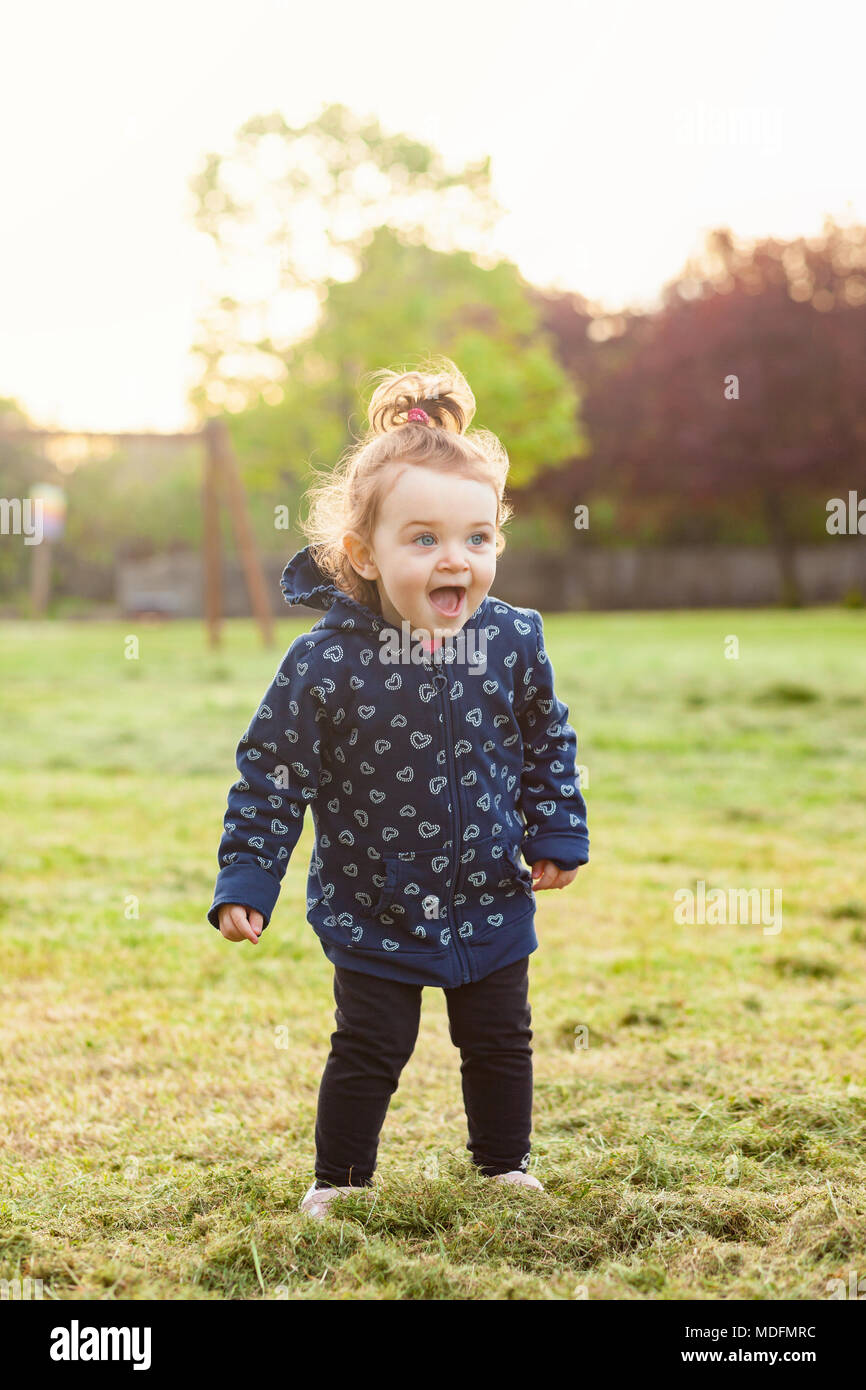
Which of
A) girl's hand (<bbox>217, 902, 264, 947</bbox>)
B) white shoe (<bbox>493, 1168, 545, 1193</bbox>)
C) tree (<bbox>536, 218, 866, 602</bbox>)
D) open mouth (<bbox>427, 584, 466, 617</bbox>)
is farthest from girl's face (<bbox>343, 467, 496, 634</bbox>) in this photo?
tree (<bbox>536, 218, 866, 602</bbox>)

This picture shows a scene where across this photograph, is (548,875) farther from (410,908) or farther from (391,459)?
(391,459)

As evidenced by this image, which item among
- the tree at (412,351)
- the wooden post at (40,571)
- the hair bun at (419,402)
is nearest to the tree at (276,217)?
the tree at (412,351)

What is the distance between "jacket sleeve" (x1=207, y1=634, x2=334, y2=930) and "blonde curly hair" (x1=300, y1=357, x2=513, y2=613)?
192 millimetres

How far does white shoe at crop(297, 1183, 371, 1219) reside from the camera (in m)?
1.92

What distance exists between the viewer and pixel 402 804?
79.6 inches

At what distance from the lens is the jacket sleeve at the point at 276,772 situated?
199 cm

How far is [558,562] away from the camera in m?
26.8

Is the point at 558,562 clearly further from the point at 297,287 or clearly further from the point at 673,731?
the point at 673,731

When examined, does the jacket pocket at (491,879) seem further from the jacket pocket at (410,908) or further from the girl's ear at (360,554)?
the girl's ear at (360,554)

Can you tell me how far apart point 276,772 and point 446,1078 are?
0.92 meters

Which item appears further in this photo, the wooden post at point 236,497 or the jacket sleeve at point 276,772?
the wooden post at point 236,497

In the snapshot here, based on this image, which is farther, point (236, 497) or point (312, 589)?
point (236, 497)

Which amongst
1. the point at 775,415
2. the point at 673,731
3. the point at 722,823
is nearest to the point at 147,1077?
the point at 722,823

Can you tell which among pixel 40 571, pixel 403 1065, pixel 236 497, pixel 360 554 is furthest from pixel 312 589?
pixel 40 571
